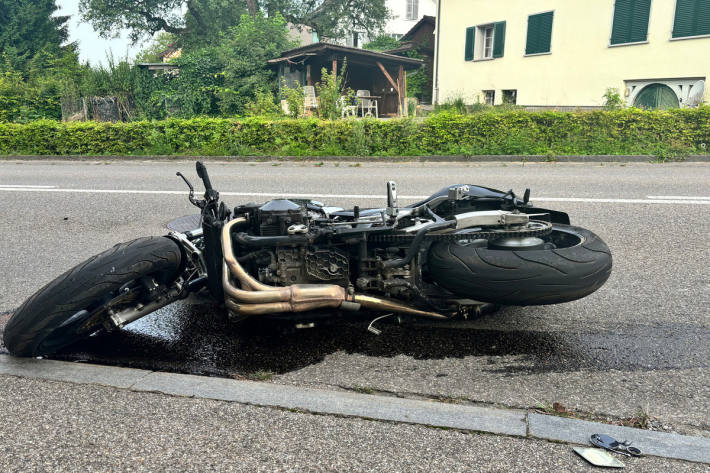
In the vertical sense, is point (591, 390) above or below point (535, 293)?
below

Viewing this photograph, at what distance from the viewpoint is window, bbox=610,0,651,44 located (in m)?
18.8

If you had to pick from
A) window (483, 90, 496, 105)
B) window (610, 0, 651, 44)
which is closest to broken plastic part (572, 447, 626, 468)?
window (610, 0, 651, 44)

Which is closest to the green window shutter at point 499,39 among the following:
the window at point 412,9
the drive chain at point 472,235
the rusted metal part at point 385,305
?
the drive chain at point 472,235

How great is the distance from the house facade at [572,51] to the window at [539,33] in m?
0.04

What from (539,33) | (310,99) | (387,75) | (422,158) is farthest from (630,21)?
(310,99)

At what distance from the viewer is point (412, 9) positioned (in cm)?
5456

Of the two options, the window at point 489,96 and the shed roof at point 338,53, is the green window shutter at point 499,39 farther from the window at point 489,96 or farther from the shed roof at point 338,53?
the shed roof at point 338,53

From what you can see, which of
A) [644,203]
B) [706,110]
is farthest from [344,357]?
[706,110]

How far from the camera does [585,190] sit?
28.3ft

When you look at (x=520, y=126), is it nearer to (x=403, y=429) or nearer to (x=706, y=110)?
(x=706, y=110)

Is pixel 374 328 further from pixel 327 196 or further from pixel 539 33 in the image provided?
pixel 539 33

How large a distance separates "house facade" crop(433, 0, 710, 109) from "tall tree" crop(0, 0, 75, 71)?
26.9m

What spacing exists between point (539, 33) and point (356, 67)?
36.6ft

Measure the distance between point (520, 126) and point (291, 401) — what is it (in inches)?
501
